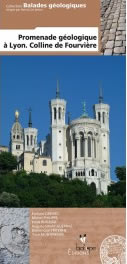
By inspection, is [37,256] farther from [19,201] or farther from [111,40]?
[111,40]

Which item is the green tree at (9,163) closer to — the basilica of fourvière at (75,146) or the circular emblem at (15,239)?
the basilica of fourvière at (75,146)

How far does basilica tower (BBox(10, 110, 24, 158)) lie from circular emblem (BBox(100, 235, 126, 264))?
3032mm

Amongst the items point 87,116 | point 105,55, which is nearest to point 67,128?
point 87,116

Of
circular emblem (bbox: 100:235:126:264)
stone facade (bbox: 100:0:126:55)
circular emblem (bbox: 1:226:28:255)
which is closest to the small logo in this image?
Result: circular emblem (bbox: 100:235:126:264)

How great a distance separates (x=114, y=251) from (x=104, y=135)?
3872mm

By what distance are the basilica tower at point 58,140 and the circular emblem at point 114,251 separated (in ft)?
13.9

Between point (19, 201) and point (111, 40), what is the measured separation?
361cm

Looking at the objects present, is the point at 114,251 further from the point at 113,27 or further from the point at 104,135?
the point at 104,135

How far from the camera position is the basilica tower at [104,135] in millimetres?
12952

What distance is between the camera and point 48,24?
33.7 feet

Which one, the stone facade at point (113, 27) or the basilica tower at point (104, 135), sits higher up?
the stone facade at point (113, 27)

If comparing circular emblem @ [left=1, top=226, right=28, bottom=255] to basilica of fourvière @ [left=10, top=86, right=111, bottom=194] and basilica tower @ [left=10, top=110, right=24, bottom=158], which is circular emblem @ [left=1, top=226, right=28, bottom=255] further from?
basilica of fourvière @ [left=10, top=86, right=111, bottom=194]

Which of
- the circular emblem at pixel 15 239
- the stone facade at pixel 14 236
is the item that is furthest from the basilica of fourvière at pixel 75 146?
the circular emblem at pixel 15 239

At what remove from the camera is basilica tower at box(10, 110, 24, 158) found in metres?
13.9
